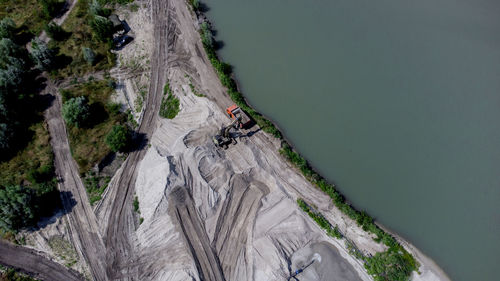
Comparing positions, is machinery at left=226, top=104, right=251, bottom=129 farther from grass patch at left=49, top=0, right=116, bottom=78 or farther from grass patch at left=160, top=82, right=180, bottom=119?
grass patch at left=49, top=0, right=116, bottom=78

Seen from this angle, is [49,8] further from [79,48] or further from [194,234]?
[194,234]

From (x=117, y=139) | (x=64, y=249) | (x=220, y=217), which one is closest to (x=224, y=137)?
(x=220, y=217)

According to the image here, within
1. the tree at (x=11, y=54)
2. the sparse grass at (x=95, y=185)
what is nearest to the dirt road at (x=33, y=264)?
the sparse grass at (x=95, y=185)

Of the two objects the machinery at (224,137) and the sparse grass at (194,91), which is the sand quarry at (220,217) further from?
the sparse grass at (194,91)

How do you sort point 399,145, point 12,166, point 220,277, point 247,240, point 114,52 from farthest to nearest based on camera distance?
point 114,52
point 399,145
point 12,166
point 247,240
point 220,277

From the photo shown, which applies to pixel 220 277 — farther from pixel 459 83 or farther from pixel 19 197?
pixel 459 83

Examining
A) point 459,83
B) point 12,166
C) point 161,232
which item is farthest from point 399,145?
point 12,166
